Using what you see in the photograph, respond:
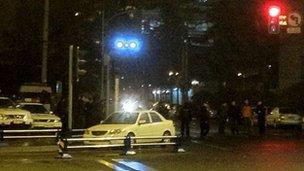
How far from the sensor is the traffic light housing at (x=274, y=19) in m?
27.5

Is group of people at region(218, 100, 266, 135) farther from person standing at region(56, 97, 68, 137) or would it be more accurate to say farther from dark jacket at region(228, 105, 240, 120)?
person standing at region(56, 97, 68, 137)

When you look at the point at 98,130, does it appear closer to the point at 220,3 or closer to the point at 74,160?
the point at 74,160

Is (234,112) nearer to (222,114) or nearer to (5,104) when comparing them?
(222,114)

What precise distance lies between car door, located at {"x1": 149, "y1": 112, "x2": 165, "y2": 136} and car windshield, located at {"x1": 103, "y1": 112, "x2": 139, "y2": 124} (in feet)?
2.87

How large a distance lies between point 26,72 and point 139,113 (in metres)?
29.1

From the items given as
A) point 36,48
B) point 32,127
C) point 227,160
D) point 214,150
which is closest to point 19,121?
point 32,127

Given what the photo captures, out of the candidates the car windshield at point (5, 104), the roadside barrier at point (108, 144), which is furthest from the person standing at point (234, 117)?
the car windshield at point (5, 104)

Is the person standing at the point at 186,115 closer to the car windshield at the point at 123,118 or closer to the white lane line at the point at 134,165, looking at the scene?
the car windshield at the point at 123,118

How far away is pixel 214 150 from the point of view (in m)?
26.5

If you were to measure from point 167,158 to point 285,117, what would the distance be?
2270 cm

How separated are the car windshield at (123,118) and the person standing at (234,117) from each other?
32.6 ft

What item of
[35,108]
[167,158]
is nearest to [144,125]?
[167,158]

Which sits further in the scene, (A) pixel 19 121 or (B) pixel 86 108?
(B) pixel 86 108

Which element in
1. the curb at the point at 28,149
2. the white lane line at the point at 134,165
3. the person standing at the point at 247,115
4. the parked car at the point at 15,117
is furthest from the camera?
the person standing at the point at 247,115
